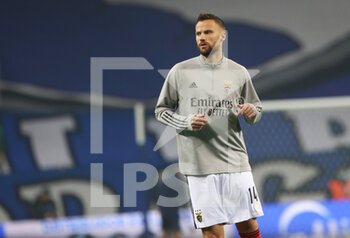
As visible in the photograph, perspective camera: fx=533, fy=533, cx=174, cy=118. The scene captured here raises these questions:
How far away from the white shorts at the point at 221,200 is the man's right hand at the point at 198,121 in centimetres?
35

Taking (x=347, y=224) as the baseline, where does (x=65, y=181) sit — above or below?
above

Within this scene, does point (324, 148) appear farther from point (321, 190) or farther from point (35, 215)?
point (35, 215)

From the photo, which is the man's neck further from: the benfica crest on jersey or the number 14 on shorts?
the number 14 on shorts

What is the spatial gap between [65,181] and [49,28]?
275 centimetres

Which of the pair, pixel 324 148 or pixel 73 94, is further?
pixel 73 94

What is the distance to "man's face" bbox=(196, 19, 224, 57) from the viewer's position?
305 cm

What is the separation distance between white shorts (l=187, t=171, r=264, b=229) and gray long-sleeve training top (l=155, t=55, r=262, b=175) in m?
0.06

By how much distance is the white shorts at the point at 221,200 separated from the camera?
10.2 feet

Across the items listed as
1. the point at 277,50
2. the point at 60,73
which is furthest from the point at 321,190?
the point at 60,73

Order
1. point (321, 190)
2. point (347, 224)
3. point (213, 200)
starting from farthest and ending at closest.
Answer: point (321, 190) < point (347, 224) < point (213, 200)

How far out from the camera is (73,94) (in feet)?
31.0

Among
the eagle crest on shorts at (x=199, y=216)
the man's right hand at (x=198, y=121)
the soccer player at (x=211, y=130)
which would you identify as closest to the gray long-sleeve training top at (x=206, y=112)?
the soccer player at (x=211, y=130)

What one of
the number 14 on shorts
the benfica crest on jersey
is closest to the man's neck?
the benfica crest on jersey

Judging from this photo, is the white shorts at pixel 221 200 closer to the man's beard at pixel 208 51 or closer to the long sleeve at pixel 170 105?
the long sleeve at pixel 170 105
